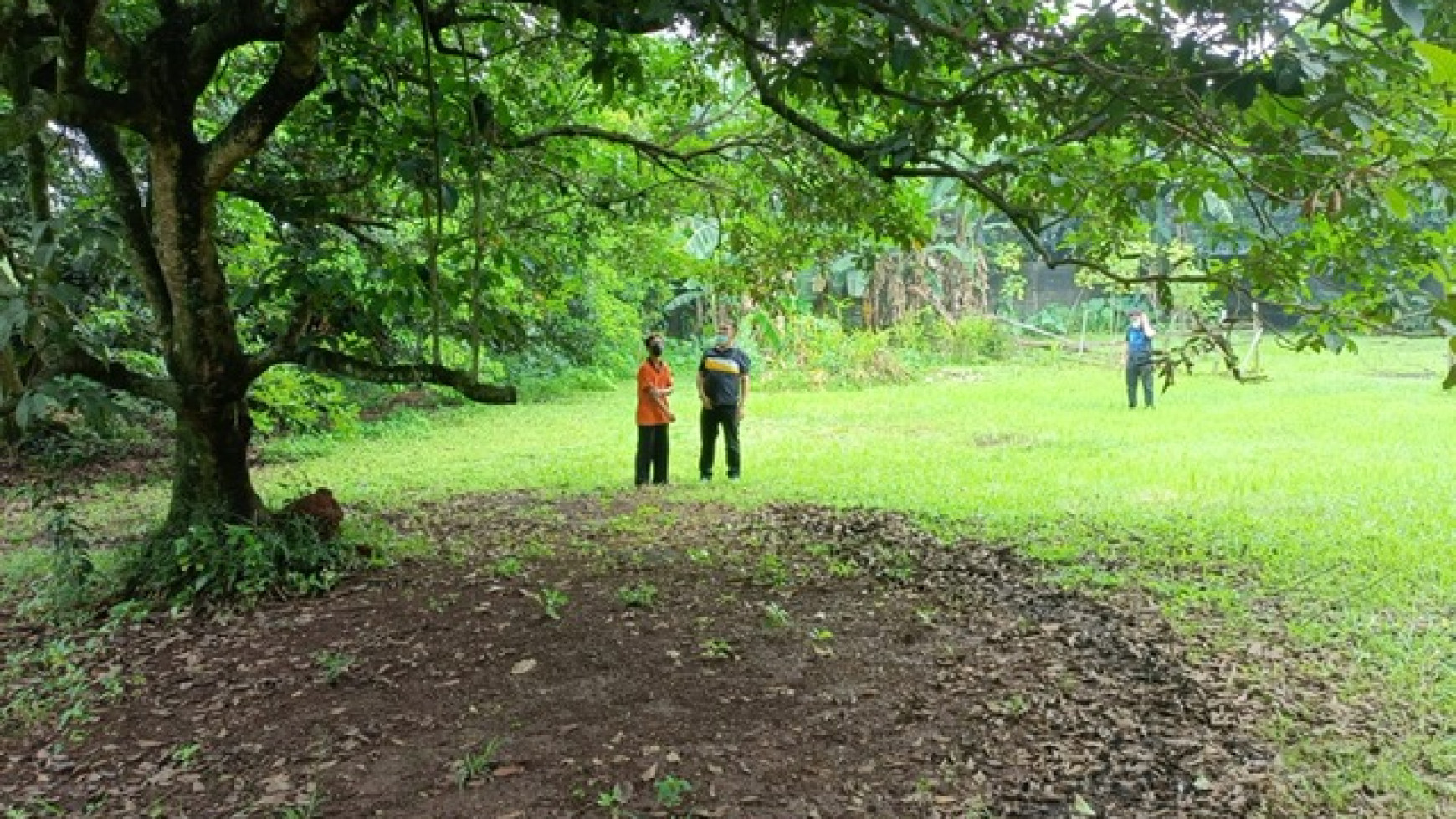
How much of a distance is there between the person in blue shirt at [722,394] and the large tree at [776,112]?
3.01m

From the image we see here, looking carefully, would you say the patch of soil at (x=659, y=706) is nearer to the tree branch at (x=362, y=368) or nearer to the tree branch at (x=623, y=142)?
the tree branch at (x=362, y=368)

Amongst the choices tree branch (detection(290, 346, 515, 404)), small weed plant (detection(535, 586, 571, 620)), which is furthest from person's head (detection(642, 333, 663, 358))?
small weed plant (detection(535, 586, 571, 620))

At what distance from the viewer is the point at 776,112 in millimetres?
5320

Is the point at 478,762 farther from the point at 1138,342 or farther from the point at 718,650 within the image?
the point at 1138,342

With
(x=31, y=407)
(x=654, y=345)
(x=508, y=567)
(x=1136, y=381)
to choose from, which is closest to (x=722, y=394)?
(x=654, y=345)

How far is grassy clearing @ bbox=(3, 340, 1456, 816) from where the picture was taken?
4961 millimetres

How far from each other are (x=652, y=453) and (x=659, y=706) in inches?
223

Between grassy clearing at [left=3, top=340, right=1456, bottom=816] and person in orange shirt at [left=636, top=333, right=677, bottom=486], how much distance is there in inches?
12.6

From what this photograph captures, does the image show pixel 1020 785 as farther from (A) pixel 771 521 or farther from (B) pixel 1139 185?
(A) pixel 771 521

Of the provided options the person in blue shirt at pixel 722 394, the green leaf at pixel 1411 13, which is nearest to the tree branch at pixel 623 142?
the person in blue shirt at pixel 722 394

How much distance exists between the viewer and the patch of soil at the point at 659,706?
Result: 3.76 m

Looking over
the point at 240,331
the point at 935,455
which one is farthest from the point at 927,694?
the point at 240,331

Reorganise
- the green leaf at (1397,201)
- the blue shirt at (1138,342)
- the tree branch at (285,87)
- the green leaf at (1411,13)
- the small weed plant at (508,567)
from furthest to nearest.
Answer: the blue shirt at (1138,342), the small weed plant at (508,567), the tree branch at (285,87), the green leaf at (1397,201), the green leaf at (1411,13)

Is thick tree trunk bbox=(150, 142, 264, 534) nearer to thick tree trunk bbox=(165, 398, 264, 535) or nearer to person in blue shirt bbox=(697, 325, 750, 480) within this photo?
thick tree trunk bbox=(165, 398, 264, 535)
